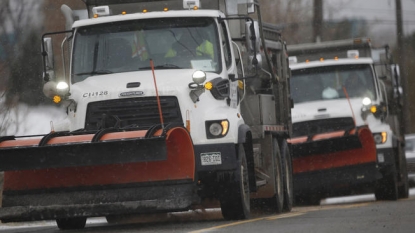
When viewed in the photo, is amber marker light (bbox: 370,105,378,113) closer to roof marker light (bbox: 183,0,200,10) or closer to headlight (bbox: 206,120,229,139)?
roof marker light (bbox: 183,0,200,10)

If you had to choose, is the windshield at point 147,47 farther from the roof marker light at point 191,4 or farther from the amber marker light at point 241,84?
the amber marker light at point 241,84

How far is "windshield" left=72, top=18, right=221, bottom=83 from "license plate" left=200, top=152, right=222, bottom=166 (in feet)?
4.61

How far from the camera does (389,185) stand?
64.9 feet

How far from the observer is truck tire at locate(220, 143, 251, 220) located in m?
12.6

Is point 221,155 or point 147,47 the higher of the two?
point 147,47

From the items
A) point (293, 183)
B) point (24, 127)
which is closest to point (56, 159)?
point (293, 183)

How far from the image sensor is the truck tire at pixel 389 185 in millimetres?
19688

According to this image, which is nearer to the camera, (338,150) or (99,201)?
(99,201)

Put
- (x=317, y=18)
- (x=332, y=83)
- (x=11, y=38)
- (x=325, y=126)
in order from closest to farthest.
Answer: (x=325, y=126), (x=332, y=83), (x=11, y=38), (x=317, y=18)

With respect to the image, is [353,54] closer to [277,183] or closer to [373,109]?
[373,109]

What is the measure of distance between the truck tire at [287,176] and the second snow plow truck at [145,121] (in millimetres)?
1429

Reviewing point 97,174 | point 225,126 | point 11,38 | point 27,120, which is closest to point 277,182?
point 225,126

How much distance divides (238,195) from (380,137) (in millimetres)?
7466

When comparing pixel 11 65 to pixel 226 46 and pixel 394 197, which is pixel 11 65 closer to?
pixel 394 197
